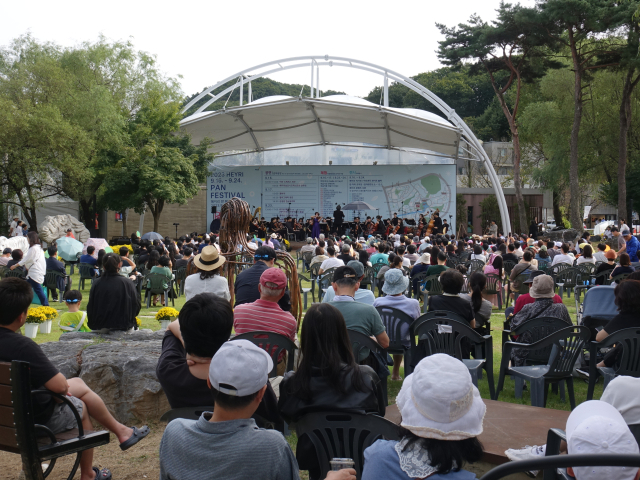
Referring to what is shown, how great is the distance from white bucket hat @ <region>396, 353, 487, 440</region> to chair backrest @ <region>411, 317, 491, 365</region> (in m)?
2.99

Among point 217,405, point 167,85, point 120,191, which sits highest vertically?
point 167,85

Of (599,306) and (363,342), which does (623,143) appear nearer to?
(599,306)

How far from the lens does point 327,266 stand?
365 inches

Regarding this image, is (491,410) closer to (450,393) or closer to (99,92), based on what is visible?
(450,393)

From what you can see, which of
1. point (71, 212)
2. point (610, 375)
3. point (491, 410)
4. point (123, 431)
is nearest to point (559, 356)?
point (610, 375)

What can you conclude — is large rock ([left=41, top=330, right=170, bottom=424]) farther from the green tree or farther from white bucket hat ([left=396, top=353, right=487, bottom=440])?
the green tree

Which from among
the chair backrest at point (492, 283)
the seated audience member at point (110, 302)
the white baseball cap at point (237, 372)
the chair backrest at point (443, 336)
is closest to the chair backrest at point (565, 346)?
the chair backrest at point (443, 336)

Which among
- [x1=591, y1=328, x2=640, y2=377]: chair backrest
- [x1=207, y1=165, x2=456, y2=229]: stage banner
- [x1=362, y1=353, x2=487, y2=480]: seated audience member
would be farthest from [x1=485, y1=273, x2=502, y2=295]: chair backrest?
[x1=207, y1=165, x2=456, y2=229]: stage banner

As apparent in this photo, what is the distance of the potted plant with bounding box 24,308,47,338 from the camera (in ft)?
24.0

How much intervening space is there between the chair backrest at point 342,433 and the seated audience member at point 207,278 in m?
3.73

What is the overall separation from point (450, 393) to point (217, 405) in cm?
78

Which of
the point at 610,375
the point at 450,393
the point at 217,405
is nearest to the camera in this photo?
the point at 450,393

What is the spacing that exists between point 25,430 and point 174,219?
29.0 meters

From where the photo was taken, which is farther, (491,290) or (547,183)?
(547,183)
